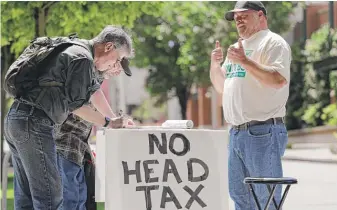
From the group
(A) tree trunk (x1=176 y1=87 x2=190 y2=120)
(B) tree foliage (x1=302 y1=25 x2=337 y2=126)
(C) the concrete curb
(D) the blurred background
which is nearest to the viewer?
(C) the concrete curb

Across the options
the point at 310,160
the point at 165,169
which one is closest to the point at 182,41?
the point at 310,160

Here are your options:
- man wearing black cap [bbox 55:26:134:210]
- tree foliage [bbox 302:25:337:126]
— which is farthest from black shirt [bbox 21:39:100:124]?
tree foliage [bbox 302:25:337:126]

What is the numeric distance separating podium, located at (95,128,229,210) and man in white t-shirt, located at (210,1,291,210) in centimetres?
19

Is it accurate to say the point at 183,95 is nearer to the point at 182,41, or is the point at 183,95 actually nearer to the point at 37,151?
the point at 182,41

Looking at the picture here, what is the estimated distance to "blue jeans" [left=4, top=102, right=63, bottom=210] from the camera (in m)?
4.14

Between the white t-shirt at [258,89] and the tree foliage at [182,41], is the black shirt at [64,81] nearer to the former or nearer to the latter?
the white t-shirt at [258,89]

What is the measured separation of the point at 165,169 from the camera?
4445 mm

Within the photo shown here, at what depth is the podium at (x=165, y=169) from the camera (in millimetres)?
4359

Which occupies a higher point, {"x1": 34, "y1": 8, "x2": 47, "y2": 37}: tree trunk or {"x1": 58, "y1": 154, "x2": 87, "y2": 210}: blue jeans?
{"x1": 34, "y1": 8, "x2": 47, "y2": 37}: tree trunk

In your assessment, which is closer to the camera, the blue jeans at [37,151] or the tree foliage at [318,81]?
the blue jeans at [37,151]

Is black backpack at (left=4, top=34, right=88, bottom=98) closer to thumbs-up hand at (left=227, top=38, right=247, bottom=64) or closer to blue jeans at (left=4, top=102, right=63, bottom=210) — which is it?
blue jeans at (left=4, top=102, right=63, bottom=210)

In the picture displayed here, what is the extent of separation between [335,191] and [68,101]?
9707mm

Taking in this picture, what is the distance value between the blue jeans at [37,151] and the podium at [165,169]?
1.13 ft

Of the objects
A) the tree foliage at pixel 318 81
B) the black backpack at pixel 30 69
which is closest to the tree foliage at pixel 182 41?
the tree foliage at pixel 318 81
